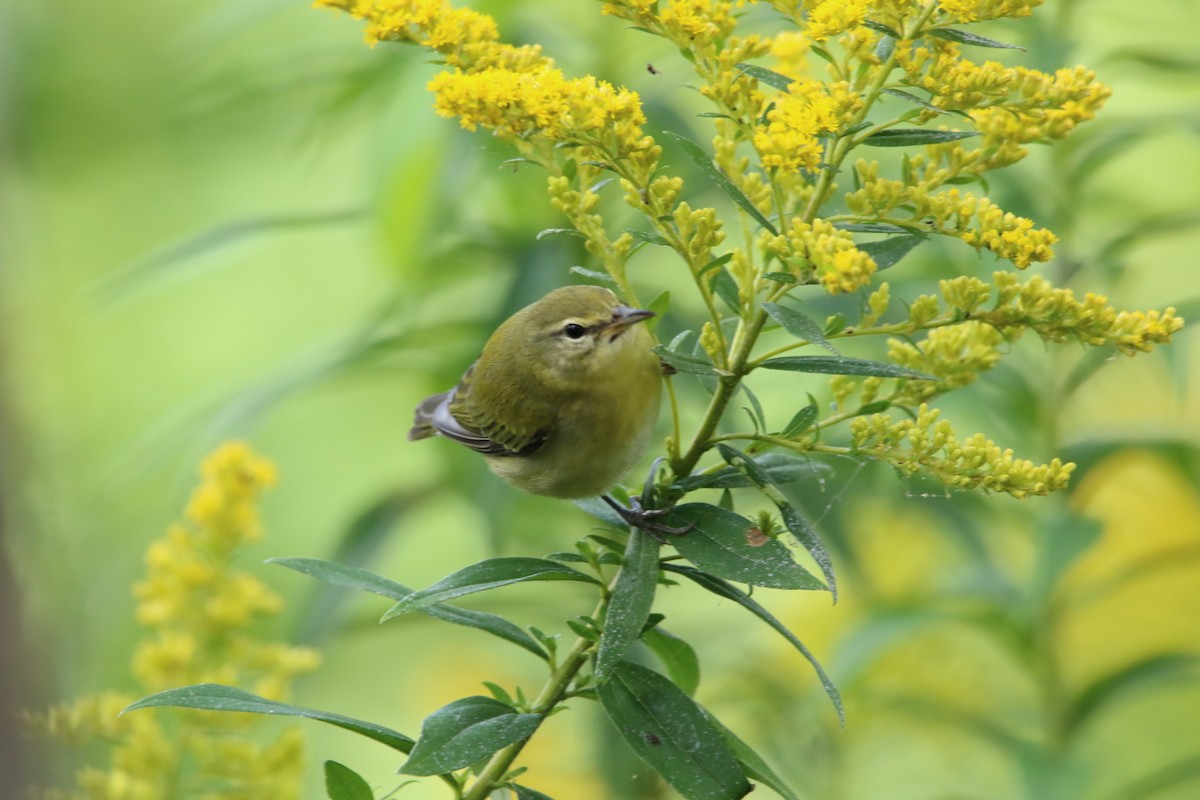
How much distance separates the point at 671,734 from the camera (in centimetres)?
157

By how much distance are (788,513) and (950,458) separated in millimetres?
193

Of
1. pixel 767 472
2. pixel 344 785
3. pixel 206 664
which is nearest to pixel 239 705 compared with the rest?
pixel 344 785

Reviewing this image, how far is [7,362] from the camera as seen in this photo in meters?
2.86

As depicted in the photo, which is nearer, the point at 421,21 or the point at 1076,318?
the point at 1076,318

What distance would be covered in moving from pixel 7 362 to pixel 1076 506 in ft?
7.93

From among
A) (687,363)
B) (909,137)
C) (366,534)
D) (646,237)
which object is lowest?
(366,534)

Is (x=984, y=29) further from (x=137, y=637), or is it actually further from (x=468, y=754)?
(x=137, y=637)

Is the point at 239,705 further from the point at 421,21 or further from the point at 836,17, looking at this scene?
the point at 836,17

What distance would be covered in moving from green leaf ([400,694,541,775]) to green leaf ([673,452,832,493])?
344 mm

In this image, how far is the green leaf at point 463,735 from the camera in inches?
58.1

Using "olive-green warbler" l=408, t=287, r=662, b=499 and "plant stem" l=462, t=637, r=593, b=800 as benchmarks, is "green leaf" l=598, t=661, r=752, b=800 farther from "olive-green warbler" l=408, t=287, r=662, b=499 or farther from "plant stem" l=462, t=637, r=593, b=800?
"olive-green warbler" l=408, t=287, r=662, b=499

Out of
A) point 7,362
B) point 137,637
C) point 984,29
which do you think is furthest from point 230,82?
point 137,637

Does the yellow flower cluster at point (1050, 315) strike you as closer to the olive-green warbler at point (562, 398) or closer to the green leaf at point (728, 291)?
the green leaf at point (728, 291)

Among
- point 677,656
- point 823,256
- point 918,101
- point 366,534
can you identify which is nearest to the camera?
point 823,256
